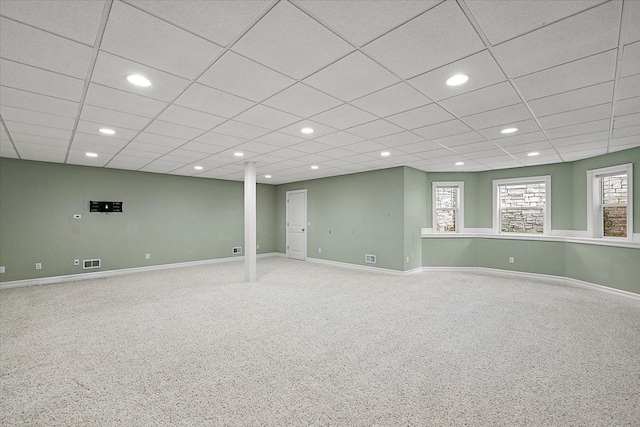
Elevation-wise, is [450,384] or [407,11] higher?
[407,11]

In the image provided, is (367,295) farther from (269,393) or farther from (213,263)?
(213,263)

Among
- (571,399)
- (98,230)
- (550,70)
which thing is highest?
(550,70)

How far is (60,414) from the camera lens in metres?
2.03

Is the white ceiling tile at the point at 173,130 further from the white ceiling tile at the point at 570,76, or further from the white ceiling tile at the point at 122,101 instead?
the white ceiling tile at the point at 570,76

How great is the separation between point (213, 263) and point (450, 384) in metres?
7.32

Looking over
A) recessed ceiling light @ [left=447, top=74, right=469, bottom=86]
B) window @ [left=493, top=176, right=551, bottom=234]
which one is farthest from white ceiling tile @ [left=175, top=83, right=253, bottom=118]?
window @ [left=493, top=176, right=551, bottom=234]

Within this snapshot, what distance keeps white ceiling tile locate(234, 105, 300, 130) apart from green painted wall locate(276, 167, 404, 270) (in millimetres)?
3913

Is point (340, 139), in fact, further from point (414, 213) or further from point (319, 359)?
point (414, 213)

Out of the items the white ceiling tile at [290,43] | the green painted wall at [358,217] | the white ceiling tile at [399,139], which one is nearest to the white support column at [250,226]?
the green painted wall at [358,217]

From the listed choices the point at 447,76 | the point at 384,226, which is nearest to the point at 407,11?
the point at 447,76

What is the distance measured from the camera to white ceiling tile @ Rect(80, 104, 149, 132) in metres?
3.23

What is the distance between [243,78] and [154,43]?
27.1 inches

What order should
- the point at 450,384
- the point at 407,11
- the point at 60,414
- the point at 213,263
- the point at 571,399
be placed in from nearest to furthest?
1. the point at 407,11
2. the point at 60,414
3. the point at 571,399
4. the point at 450,384
5. the point at 213,263

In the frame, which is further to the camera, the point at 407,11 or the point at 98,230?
the point at 98,230
